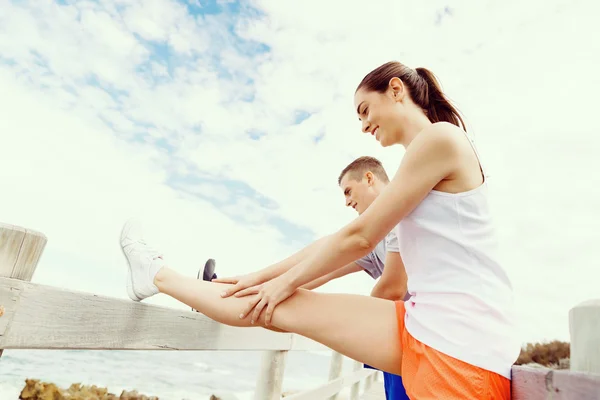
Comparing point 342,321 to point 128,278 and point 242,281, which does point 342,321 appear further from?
point 128,278

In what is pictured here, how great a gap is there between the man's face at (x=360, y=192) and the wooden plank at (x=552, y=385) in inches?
58.7

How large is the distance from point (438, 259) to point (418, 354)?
245 mm

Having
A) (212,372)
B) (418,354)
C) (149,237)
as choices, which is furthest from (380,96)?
(212,372)

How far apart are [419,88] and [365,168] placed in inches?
37.0

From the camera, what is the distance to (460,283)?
43.9 inches

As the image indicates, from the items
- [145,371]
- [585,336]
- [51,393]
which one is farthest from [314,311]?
[145,371]

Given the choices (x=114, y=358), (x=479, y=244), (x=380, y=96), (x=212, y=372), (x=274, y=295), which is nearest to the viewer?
(x=479, y=244)

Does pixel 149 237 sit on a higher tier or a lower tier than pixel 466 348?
higher

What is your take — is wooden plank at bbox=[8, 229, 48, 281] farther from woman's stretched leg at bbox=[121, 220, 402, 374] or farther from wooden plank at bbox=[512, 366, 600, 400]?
wooden plank at bbox=[512, 366, 600, 400]

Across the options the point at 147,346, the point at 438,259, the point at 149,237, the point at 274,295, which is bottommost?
the point at 147,346

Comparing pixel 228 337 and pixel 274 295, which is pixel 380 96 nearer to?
pixel 274 295

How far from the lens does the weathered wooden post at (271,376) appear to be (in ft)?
7.53

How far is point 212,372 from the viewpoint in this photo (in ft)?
44.6

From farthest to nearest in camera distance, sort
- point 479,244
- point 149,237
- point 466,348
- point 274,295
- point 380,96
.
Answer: point 149,237, point 380,96, point 274,295, point 479,244, point 466,348
